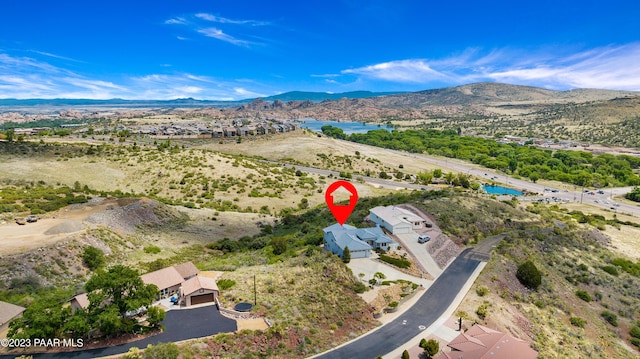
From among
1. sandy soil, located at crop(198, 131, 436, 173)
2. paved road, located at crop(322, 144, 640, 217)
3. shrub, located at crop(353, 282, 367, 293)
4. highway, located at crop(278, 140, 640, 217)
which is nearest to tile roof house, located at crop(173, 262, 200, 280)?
shrub, located at crop(353, 282, 367, 293)

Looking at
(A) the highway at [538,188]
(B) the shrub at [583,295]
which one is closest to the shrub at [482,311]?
(B) the shrub at [583,295]

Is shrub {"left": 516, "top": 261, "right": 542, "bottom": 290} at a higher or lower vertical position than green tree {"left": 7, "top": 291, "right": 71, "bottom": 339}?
lower

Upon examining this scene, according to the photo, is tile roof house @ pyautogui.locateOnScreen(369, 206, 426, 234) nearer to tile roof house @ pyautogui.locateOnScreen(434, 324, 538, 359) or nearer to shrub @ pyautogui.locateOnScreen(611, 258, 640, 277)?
tile roof house @ pyautogui.locateOnScreen(434, 324, 538, 359)

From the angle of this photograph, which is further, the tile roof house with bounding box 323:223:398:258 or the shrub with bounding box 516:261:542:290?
the tile roof house with bounding box 323:223:398:258

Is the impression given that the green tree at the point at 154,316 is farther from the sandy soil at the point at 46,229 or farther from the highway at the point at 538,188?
the highway at the point at 538,188

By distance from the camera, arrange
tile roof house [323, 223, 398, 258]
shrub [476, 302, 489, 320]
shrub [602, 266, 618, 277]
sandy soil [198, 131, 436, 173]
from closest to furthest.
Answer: shrub [476, 302, 489, 320], tile roof house [323, 223, 398, 258], shrub [602, 266, 618, 277], sandy soil [198, 131, 436, 173]

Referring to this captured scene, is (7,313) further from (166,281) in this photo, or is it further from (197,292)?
(197,292)

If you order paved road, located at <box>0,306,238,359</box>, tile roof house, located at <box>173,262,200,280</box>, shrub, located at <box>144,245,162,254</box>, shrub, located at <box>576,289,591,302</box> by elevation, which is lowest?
shrub, located at <box>576,289,591,302</box>

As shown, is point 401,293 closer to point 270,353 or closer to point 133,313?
point 270,353

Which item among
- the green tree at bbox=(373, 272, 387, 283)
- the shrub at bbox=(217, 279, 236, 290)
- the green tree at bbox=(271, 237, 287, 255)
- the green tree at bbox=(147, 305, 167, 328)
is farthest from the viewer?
the green tree at bbox=(271, 237, 287, 255)
